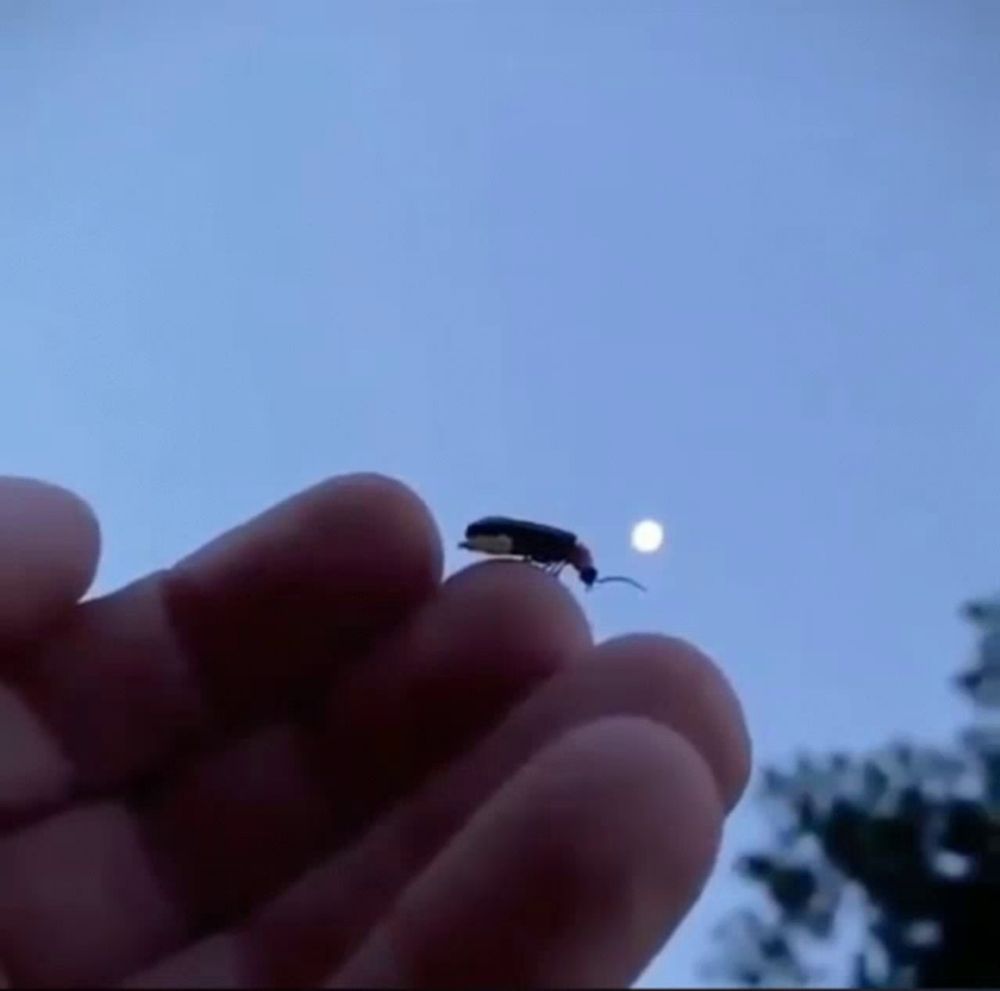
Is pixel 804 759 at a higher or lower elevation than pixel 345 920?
lower

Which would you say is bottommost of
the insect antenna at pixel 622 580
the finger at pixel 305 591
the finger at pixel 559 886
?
the insect antenna at pixel 622 580

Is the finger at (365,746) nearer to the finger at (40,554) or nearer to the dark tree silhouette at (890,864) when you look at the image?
the finger at (40,554)

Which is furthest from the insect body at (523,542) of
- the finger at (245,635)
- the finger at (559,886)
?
the finger at (559,886)

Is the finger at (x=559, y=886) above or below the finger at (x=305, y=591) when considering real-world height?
below

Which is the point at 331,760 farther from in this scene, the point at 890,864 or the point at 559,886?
the point at 890,864

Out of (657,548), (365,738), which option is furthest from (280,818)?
(657,548)

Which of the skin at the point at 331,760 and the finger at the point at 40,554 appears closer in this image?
the skin at the point at 331,760

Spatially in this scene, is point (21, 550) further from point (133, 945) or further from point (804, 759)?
point (804, 759)

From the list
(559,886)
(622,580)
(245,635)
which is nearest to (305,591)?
(245,635)
